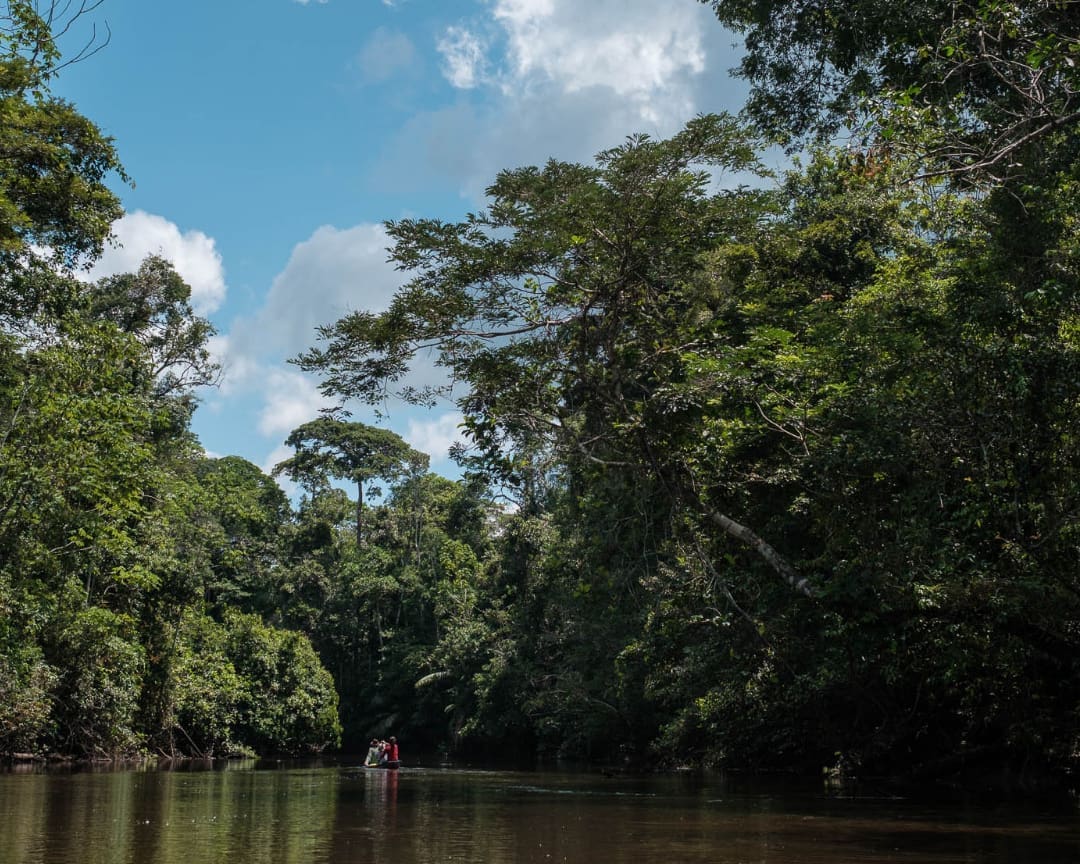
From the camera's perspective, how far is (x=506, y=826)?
1030cm

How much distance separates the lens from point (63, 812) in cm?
1107

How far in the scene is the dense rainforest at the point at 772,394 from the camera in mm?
11031

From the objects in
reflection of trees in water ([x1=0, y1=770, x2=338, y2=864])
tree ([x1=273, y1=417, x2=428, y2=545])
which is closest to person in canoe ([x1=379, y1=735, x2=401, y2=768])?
reflection of trees in water ([x1=0, y1=770, x2=338, y2=864])

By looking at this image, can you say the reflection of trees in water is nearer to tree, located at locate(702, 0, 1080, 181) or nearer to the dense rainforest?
the dense rainforest

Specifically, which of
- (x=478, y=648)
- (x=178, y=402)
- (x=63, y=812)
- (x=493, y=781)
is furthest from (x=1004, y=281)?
(x=478, y=648)

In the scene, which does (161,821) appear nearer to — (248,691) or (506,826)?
(506,826)

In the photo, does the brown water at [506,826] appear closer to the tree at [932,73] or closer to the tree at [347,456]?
the tree at [932,73]

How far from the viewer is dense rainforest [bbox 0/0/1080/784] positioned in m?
11.0

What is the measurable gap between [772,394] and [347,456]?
154 ft

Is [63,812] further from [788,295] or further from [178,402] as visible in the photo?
[178,402]

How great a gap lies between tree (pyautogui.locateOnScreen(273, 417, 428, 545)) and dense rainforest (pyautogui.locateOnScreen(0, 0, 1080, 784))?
101 ft

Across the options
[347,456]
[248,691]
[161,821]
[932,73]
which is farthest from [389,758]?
[347,456]

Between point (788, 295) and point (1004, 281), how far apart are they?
7.84 metres

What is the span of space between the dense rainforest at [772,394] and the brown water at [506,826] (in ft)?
7.41
